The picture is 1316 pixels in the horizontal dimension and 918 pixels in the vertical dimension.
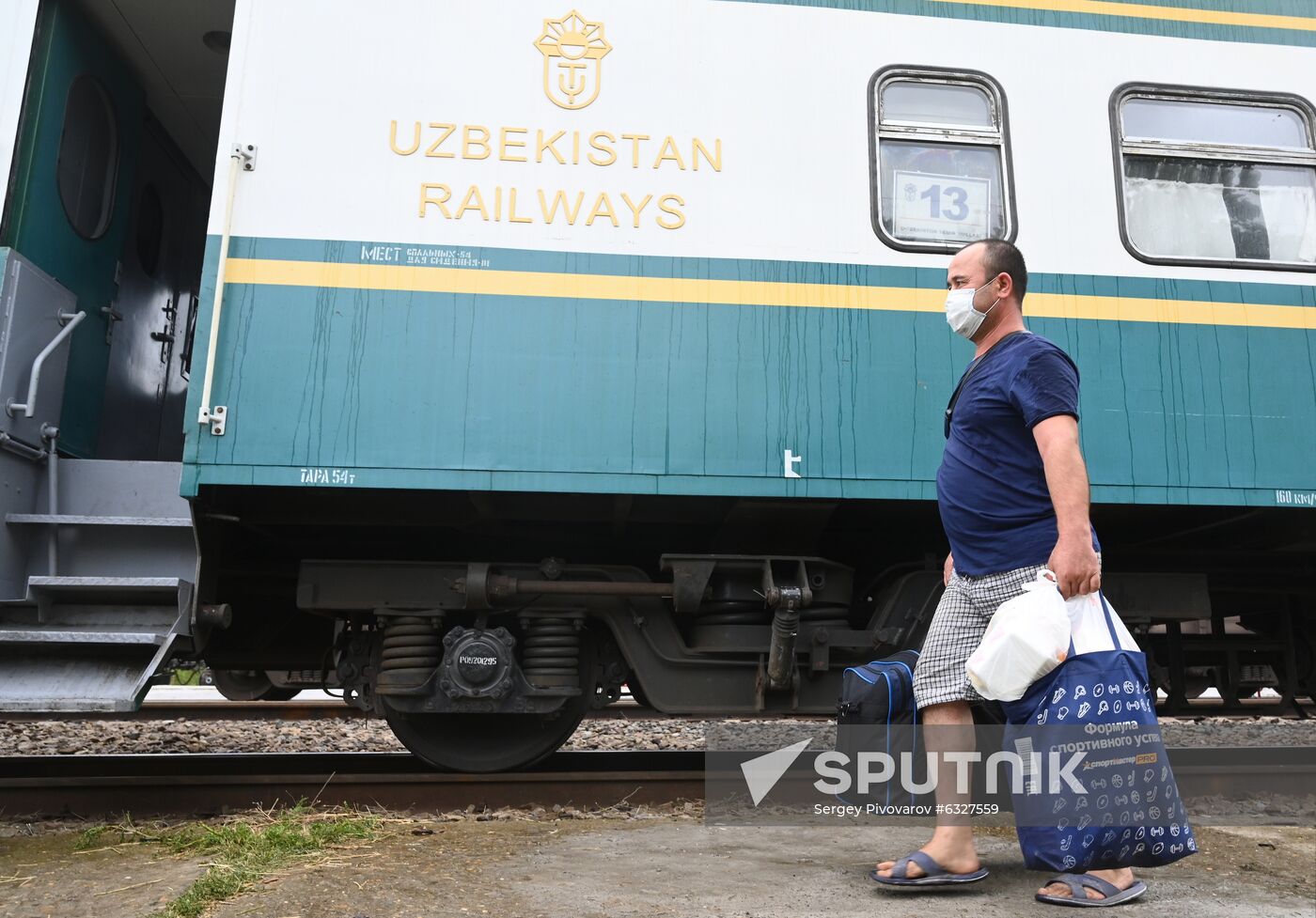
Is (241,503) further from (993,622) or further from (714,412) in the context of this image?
(993,622)

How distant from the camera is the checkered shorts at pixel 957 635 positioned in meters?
2.78

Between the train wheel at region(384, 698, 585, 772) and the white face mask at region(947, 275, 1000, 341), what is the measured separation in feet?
7.76

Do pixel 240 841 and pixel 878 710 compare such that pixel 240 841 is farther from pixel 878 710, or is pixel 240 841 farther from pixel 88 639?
pixel 878 710

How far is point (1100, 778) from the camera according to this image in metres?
2.49

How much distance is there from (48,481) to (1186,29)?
17.2 ft

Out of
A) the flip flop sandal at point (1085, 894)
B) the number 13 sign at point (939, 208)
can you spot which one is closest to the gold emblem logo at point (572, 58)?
the number 13 sign at point (939, 208)

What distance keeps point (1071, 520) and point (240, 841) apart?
9.14 feet

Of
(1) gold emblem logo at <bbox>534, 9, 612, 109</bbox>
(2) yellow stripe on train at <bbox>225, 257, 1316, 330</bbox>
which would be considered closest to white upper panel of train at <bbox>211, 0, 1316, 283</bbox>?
(1) gold emblem logo at <bbox>534, 9, 612, 109</bbox>

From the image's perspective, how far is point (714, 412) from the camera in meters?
3.84

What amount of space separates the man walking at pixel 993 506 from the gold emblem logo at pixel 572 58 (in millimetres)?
1828

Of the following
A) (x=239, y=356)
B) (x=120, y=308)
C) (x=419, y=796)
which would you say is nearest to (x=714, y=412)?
(x=239, y=356)

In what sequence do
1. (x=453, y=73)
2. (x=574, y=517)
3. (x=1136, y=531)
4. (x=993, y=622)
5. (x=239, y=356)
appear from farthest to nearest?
(x=1136, y=531), (x=574, y=517), (x=453, y=73), (x=239, y=356), (x=993, y=622)

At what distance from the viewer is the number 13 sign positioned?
405 cm

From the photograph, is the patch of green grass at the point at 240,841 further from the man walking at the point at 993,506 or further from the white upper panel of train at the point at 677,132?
the white upper panel of train at the point at 677,132
